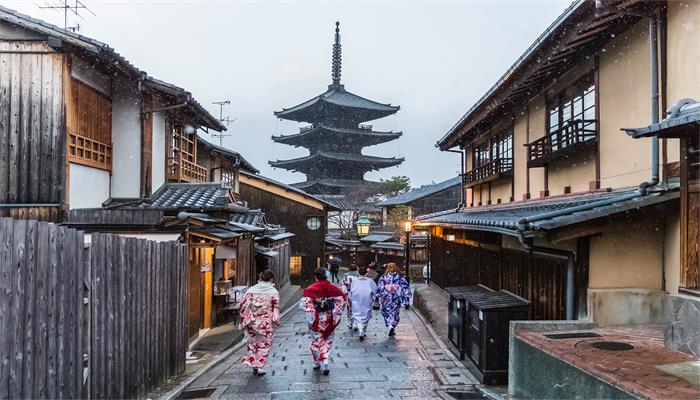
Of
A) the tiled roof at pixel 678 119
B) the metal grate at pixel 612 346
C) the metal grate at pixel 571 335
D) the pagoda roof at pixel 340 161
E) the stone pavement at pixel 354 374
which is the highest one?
the pagoda roof at pixel 340 161

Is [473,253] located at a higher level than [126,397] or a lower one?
higher

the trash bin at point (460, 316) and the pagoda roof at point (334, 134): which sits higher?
the pagoda roof at point (334, 134)

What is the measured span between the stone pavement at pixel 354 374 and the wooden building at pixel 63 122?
5154 mm

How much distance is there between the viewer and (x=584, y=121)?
8.52 meters

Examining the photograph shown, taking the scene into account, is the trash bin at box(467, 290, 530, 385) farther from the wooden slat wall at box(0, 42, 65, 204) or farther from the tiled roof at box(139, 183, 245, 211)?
the wooden slat wall at box(0, 42, 65, 204)

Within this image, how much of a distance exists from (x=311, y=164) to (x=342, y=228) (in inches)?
355

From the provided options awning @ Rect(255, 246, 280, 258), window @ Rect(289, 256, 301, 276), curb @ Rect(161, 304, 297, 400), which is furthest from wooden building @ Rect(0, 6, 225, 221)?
window @ Rect(289, 256, 301, 276)

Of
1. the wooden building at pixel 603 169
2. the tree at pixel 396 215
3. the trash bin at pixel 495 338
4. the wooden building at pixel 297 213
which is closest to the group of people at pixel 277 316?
the trash bin at pixel 495 338

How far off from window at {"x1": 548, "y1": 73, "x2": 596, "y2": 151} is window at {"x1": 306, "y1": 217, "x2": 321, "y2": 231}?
20492mm

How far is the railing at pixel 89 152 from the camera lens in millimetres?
10453

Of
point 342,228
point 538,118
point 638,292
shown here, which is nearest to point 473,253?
point 538,118

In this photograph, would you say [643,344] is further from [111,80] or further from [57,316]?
[111,80]

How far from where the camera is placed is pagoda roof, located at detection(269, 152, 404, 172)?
47594 mm

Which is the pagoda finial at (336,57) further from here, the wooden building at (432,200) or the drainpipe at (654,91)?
the drainpipe at (654,91)
